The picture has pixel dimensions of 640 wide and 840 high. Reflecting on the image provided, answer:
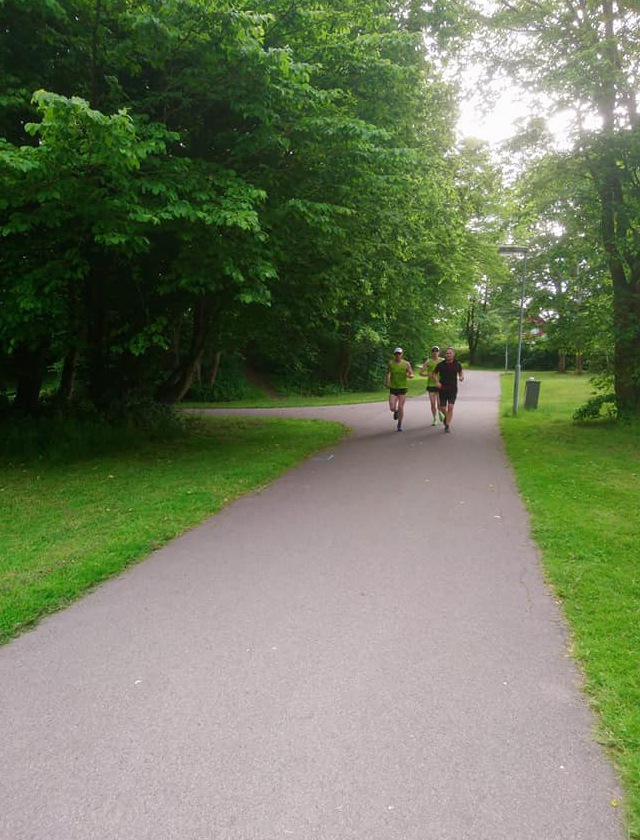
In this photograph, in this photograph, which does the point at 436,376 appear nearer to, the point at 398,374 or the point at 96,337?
the point at 398,374

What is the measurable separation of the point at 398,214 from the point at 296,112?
11.3 feet

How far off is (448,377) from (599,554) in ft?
26.2

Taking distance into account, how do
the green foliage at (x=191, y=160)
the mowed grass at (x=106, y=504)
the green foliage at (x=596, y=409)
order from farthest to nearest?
the green foliage at (x=596, y=409) < the green foliage at (x=191, y=160) < the mowed grass at (x=106, y=504)

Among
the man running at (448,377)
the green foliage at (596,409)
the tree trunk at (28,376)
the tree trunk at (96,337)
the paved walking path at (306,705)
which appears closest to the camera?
the paved walking path at (306,705)

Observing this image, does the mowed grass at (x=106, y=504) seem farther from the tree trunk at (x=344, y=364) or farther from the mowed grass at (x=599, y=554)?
the tree trunk at (x=344, y=364)

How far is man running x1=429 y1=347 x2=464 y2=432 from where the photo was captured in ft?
41.7

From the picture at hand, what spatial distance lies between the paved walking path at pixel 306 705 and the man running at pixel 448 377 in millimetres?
7701

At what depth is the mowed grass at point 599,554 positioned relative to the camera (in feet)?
9.20

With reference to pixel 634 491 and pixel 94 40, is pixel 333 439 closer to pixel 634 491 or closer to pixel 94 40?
pixel 634 491

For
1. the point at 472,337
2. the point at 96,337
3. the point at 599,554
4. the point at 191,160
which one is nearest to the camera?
the point at 599,554

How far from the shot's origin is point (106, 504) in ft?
22.6

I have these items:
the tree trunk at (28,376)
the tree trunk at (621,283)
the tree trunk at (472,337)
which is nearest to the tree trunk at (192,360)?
the tree trunk at (28,376)

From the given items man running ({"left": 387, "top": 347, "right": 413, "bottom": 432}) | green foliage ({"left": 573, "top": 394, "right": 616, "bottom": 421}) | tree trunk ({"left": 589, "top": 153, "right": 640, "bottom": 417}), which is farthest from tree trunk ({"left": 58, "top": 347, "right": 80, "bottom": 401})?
green foliage ({"left": 573, "top": 394, "right": 616, "bottom": 421})

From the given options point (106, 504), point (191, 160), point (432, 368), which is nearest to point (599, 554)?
point (106, 504)
